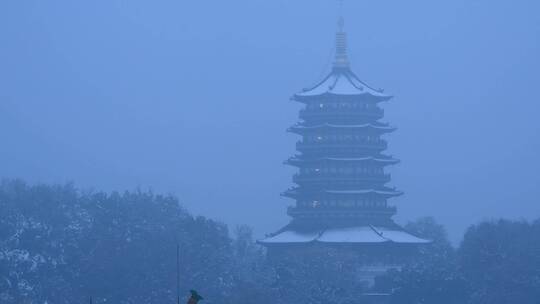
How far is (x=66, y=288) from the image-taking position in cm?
6216

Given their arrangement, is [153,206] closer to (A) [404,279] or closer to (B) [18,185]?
(B) [18,185]

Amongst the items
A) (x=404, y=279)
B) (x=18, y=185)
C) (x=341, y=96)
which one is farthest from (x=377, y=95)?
(x=18, y=185)

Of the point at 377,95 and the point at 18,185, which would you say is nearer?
the point at 18,185

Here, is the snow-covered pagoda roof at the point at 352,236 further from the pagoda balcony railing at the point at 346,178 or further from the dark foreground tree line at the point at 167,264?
the dark foreground tree line at the point at 167,264

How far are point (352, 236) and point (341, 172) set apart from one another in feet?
16.5

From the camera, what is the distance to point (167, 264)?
63188 mm

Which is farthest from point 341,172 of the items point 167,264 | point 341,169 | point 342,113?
point 167,264

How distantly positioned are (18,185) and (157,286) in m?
16.7

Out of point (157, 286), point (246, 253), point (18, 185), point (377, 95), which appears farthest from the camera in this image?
point (246, 253)

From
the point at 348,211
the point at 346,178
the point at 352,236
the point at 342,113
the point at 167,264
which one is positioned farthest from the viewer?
the point at 342,113

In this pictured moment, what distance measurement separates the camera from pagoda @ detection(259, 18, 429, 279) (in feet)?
271

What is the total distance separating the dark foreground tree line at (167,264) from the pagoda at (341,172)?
9.58 m

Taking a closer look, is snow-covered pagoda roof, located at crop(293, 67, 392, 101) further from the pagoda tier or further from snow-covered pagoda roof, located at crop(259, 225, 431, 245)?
snow-covered pagoda roof, located at crop(259, 225, 431, 245)

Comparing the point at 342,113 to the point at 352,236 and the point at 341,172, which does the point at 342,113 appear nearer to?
the point at 341,172
